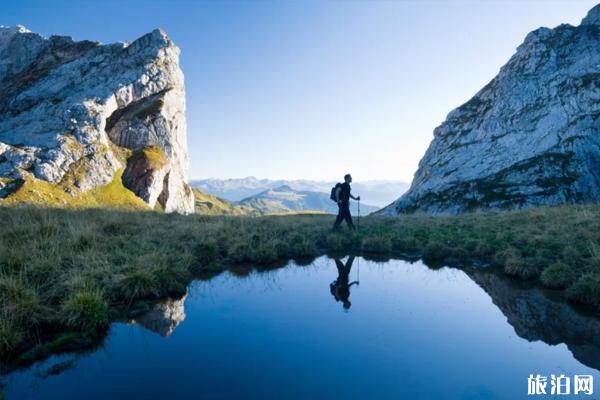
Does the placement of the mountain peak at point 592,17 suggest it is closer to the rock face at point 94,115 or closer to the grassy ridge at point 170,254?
the grassy ridge at point 170,254

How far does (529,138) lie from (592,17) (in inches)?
2049

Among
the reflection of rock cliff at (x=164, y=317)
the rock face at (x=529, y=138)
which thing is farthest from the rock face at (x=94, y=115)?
the reflection of rock cliff at (x=164, y=317)

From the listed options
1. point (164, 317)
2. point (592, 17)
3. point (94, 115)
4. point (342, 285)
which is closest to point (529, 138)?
point (592, 17)

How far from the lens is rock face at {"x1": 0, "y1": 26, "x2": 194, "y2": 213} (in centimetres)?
7750

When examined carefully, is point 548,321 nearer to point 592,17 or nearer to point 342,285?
point 342,285

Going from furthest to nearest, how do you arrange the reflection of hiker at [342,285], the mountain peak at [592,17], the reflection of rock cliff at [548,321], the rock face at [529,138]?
1. the mountain peak at [592,17]
2. the rock face at [529,138]
3. the reflection of hiker at [342,285]
4. the reflection of rock cliff at [548,321]

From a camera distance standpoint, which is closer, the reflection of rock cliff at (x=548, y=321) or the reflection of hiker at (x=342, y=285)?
the reflection of rock cliff at (x=548, y=321)

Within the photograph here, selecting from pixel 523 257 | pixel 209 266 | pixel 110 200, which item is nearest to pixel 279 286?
pixel 209 266

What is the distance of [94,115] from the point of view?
86.4 meters

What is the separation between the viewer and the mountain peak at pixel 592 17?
87.4 meters

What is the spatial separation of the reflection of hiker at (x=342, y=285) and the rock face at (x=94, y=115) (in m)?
61.6

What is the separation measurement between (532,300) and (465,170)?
75.2m

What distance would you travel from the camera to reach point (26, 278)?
8812 millimetres

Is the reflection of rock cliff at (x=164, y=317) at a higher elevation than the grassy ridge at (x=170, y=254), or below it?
below
